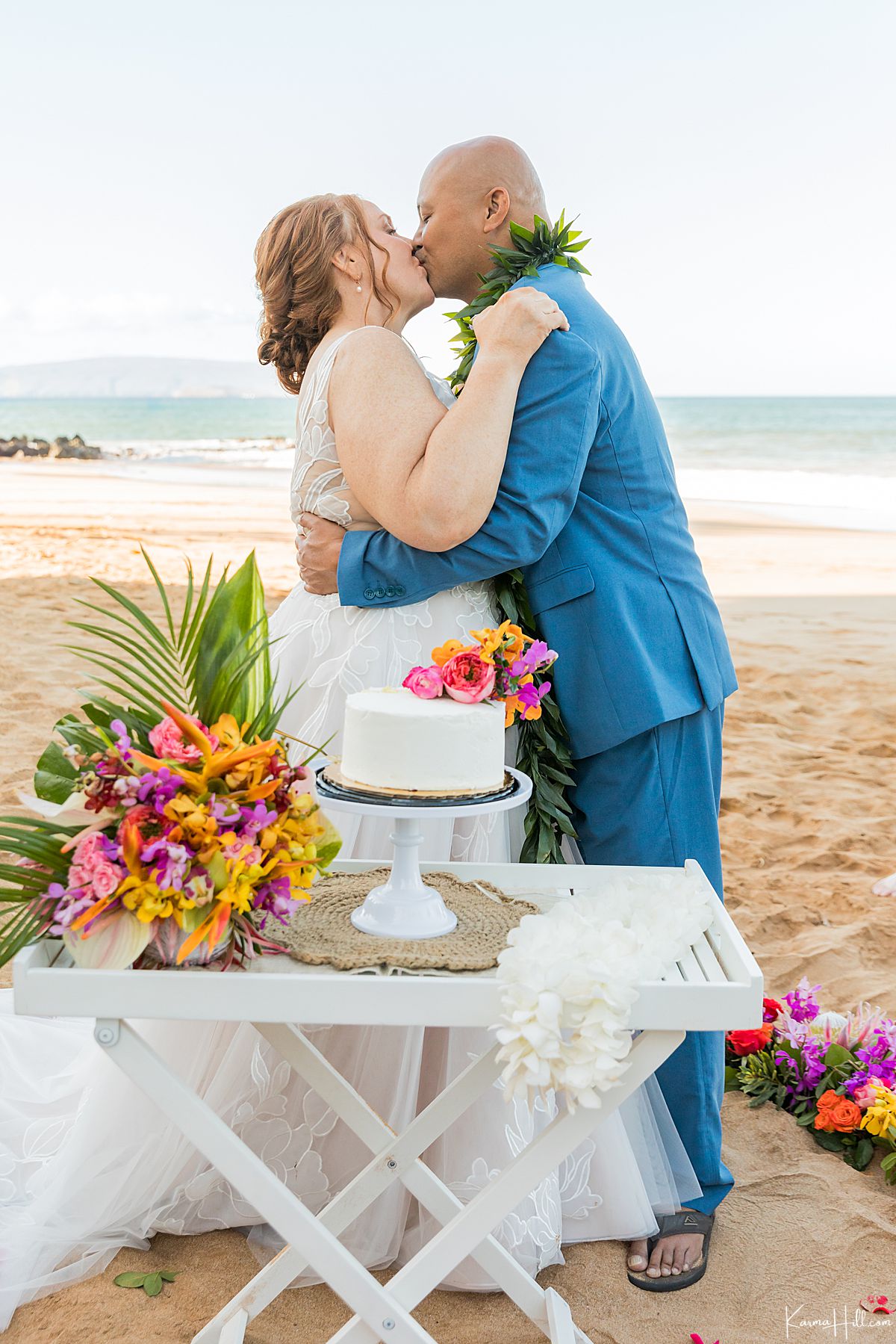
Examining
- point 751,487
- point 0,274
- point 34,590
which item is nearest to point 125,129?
point 0,274

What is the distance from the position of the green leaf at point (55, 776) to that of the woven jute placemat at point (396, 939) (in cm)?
38

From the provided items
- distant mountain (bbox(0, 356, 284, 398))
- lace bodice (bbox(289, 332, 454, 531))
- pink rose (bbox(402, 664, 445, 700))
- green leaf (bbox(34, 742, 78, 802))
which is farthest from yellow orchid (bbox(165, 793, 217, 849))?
distant mountain (bbox(0, 356, 284, 398))

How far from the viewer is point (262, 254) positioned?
2.64 meters

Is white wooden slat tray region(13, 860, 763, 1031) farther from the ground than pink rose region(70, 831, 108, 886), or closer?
closer

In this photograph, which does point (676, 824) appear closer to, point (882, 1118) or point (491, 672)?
point (491, 672)

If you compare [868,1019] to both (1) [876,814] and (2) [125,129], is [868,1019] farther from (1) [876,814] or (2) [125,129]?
(2) [125,129]

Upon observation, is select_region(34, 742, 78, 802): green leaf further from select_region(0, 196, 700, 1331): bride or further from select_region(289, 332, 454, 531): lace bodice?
select_region(289, 332, 454, 531): lace bodice

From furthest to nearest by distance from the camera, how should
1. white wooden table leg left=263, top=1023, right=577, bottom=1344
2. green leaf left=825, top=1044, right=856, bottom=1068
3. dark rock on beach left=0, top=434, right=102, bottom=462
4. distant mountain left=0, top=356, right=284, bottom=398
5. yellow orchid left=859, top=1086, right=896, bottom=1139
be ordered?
distant mountain left=0, top=356, right=284, bottom=398 → dark rock on beach left=0, top=434, right=102, bottom=462 → green leaf left=825, top=1044, right=856, bottom=1068 → yellow orchid left=859, top=1086, right=896, bottom=1139 → white wooden table leg left=263, top=1023, right=577, bottom=1344

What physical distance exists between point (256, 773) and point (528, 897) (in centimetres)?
65

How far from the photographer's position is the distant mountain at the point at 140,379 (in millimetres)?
56969

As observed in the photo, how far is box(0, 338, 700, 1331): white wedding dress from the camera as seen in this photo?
2332 millimetres

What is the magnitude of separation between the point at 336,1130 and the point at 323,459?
143cm

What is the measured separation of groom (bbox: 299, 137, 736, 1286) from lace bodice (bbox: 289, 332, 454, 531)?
0.14 feet

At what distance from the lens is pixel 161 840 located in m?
1.48
